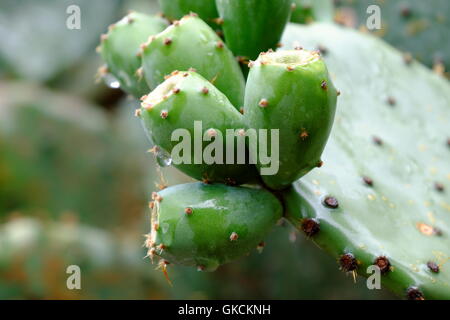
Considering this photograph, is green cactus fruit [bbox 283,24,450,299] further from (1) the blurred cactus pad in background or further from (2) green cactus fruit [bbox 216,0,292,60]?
(2) green cactus fruit [bbox 216,0,292,60]

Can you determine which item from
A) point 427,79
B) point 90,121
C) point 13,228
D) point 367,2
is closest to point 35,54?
point 90,121

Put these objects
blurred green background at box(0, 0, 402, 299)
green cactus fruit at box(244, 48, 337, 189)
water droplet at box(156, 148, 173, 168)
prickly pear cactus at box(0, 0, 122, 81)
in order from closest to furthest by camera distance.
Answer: green cactus fruit at box(244, 48, 337, 189) < water droplet at box(156, 148, 173, 168) < blurred green background at box(0, 0, 402, 299) < prickly pear cactus at box(0, 0, 122, 81)

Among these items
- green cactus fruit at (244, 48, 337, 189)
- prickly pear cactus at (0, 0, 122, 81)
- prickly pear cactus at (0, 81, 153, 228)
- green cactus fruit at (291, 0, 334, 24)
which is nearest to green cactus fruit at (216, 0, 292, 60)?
green cactus fruit at (244, 48, 337, 189)

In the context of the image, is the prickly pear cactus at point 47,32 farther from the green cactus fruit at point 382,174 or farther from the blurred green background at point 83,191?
the green cactus fruit at point 382,174

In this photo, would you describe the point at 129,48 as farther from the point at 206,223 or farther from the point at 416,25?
the point at 416,25

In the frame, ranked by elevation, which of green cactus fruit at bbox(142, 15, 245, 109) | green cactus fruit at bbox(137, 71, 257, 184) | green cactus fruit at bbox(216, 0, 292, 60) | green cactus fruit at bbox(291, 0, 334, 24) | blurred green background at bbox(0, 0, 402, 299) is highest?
green cactus fruit at bbox(291, 0, 334, 24)

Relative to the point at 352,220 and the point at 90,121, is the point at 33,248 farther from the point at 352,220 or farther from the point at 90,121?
the point at 352,220

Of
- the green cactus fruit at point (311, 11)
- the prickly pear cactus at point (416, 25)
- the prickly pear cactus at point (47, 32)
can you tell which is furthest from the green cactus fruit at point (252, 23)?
the prickly pear cactus at point (47, 32)
